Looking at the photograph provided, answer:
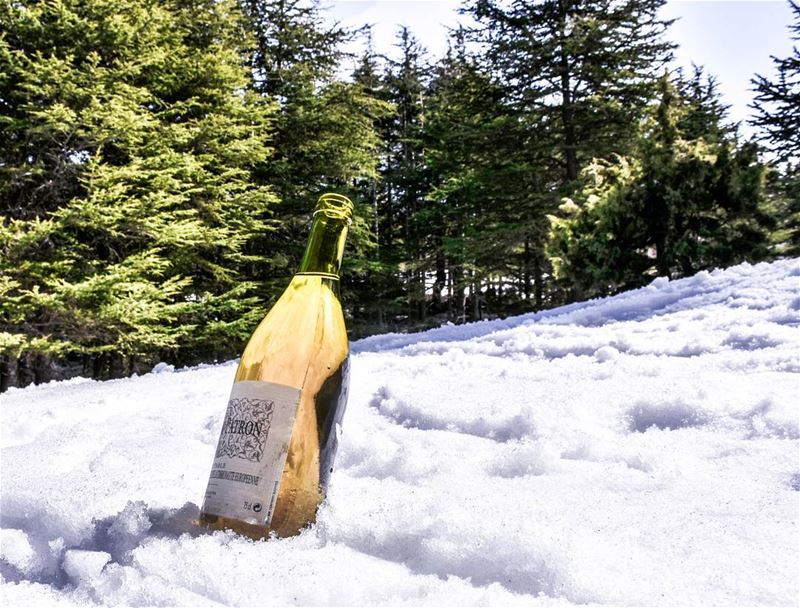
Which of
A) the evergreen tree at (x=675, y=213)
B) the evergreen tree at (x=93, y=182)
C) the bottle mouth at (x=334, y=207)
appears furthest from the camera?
the evergreen tree at (x=93, y=182)

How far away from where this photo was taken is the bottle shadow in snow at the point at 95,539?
2.45ft

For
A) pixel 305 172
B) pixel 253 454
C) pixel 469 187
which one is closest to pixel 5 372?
pixel 305 172

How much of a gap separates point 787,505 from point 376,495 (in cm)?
58

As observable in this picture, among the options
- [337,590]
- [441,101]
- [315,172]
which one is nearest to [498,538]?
[337,590]

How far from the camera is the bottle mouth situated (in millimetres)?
1086

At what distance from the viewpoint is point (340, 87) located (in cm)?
1357

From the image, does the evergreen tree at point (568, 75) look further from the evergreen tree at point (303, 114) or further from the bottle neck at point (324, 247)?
the bottle neck at point (324, 247)

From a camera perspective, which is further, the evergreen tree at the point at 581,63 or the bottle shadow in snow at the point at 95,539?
the evergreen tree at the point at 581,63

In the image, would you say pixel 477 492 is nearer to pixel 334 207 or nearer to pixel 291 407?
pixel 291 407

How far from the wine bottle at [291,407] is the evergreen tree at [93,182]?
698 centimetres

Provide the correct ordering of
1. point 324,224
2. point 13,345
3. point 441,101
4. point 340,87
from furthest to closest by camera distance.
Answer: point 441,101, point 340,87, point 13,345, point 324,224

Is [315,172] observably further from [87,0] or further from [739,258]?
[739,258]

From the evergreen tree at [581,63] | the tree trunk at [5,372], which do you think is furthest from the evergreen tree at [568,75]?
the tree trunk at [5,372]

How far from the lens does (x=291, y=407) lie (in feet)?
2.75
